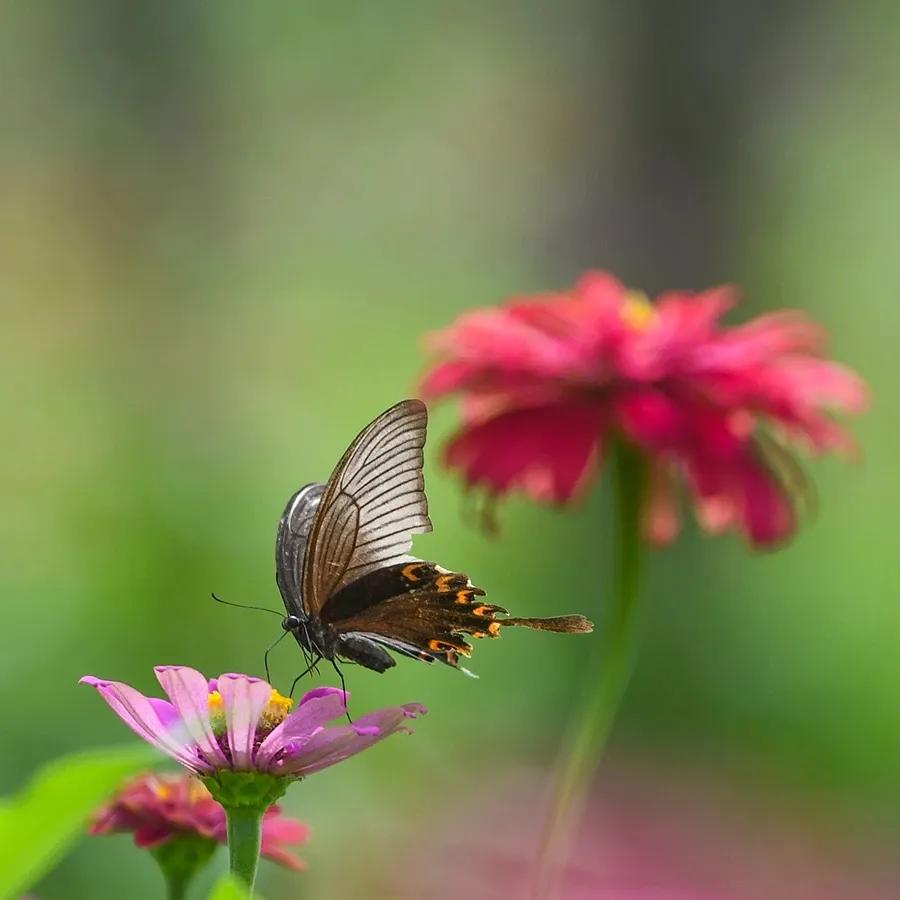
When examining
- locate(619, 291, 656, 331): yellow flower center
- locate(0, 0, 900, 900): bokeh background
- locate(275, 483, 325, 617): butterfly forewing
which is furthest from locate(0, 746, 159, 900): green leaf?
locate(0, 0, 900, 900): bokeh background

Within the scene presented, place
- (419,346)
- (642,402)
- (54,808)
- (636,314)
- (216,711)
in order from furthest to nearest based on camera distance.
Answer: (419,346) < (636,314) < (642,402) < (216,711) < (54,808)

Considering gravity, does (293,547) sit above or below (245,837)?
above

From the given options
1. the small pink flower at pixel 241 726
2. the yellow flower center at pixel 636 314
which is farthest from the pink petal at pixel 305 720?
the yellow flower center at pixel 636 314

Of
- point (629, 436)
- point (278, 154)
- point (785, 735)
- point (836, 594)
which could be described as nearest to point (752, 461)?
point (629, 436)

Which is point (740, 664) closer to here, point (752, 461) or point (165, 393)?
point (165, 393)

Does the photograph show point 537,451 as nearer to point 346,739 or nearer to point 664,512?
point 664,512

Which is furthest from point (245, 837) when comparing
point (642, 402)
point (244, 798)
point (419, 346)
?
point (419, 346)

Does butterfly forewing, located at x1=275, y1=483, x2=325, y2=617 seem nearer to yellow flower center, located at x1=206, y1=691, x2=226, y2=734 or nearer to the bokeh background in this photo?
yellow flower center, located at x1=206, y1=691, x2=226, y2=734
